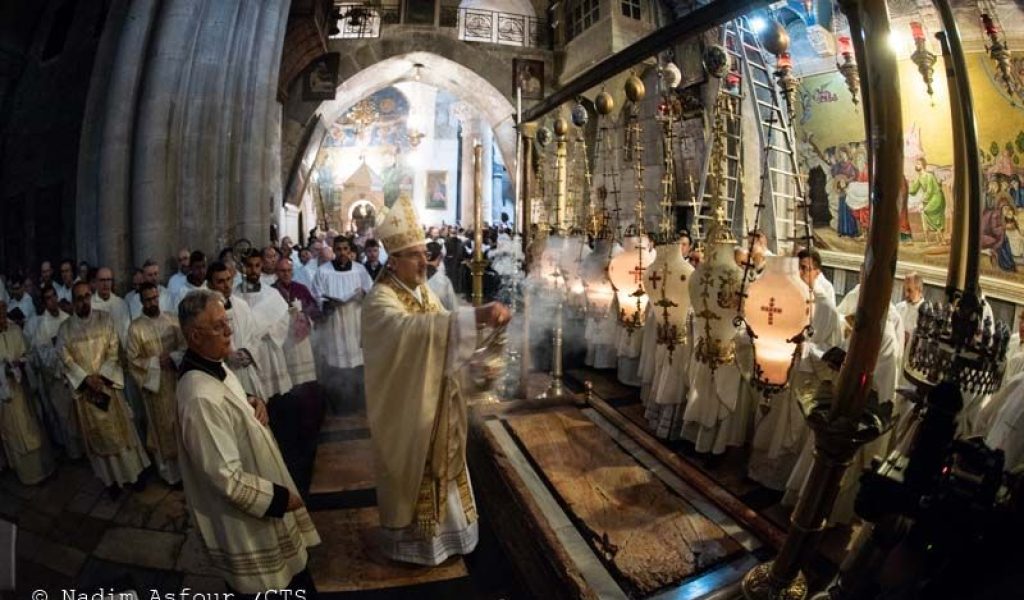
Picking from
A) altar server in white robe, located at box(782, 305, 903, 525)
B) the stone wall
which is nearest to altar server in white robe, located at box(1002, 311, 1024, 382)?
altar server in white robe, located at box(782, 305, 903, 525)

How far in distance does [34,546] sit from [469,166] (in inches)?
1111

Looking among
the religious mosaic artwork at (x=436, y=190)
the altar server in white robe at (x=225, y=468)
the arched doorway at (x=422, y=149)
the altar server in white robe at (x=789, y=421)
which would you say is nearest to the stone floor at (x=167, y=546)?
the altar server in white robe at (x=225, y=468)

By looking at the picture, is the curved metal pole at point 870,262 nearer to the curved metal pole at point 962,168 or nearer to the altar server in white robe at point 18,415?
the curved metal pole at point 962,168

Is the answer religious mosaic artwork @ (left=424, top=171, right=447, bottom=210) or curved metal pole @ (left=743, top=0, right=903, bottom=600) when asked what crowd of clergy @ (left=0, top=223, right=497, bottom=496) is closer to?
curved metal pole @ (left=743, top=0, right=903, bottom=600)

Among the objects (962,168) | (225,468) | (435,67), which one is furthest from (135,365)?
(435,67)

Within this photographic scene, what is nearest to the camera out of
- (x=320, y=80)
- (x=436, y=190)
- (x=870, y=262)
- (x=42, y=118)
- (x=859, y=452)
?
(x=870, y=262)

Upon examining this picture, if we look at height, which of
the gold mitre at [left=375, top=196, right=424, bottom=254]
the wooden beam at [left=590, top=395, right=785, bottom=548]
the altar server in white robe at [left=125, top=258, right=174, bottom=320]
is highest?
the gold mitre at [left=375, top=196, right=424, bottom=254]

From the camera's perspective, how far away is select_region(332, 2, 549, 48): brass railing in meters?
15.2

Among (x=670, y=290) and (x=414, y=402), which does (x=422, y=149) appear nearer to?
(x=670, y=290)

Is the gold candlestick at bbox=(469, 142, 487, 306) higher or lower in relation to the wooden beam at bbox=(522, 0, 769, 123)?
lower

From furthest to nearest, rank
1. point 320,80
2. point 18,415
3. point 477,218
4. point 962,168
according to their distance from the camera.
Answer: point 320,80
point 18,415
point 477,218
point 962,168

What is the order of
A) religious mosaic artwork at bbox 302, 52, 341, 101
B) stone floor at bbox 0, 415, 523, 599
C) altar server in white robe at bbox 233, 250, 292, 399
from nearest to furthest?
stone floor at bbox 0, 415, 523, 599
altar server in white robe at bbox 233, 250, 292, 399
religious mosaic artwork at bbox 302, 52, 341, 101

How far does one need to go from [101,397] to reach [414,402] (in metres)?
3.23

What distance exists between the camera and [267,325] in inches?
218
